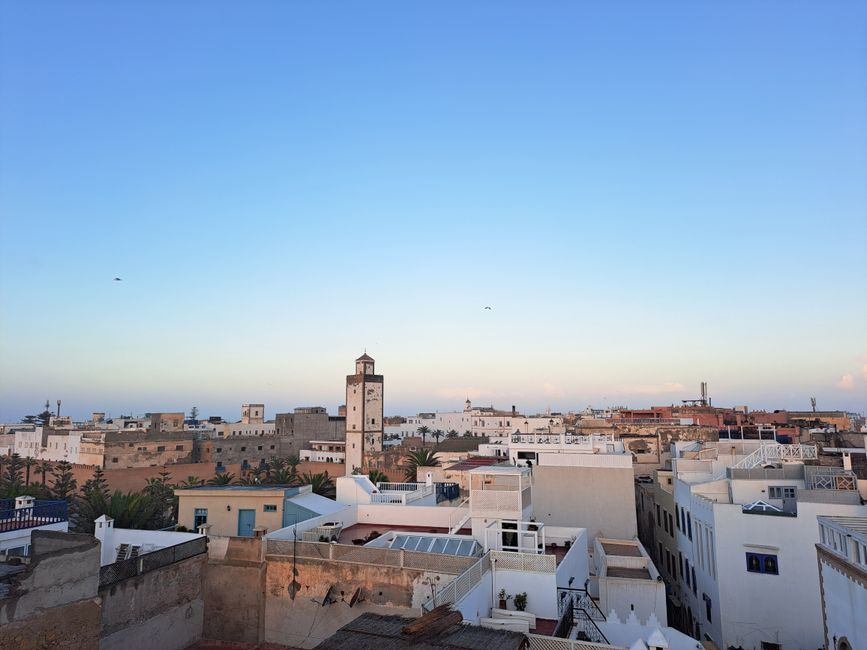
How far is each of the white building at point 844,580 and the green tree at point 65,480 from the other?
45.5 metres

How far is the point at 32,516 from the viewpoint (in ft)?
55.8

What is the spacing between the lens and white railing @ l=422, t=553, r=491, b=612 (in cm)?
1263

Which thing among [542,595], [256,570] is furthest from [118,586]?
[542,595]

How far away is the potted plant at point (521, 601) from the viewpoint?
15242 mm

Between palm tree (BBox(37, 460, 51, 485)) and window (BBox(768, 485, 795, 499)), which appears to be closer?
window (BBox(768, 485, 795, 499))

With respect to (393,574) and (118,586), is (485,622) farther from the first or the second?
(118,586)

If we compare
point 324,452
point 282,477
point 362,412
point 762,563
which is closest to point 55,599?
point 762,563

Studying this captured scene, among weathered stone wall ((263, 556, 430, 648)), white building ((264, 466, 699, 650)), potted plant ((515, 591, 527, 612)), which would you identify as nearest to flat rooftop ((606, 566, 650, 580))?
white building ((264, 466, 699, 650))

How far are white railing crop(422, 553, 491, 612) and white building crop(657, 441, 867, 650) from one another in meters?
10.0

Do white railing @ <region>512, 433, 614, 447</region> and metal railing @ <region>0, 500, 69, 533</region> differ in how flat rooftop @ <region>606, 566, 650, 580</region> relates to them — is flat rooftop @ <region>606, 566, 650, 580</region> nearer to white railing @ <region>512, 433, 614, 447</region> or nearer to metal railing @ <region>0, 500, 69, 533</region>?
white railing @ <region>512, 433, 614, 447</region>

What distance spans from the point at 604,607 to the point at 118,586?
588 inches

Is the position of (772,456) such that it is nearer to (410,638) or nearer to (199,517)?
(410,638)

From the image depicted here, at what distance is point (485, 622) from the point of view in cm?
1238

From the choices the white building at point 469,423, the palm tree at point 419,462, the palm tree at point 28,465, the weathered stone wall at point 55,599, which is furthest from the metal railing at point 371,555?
the white building at point 469,423
